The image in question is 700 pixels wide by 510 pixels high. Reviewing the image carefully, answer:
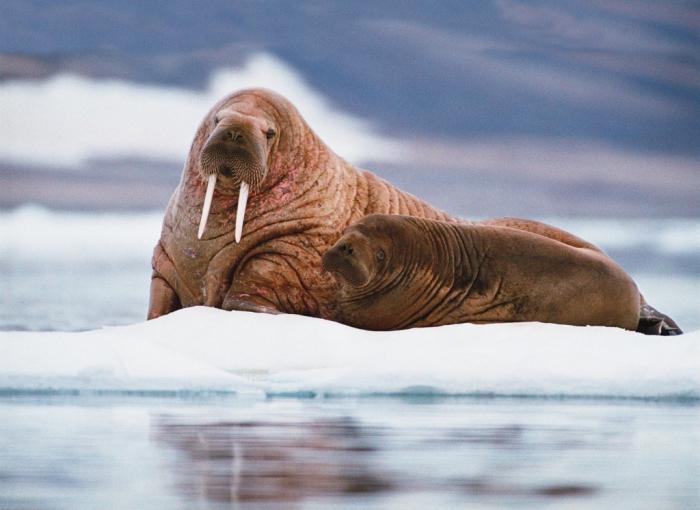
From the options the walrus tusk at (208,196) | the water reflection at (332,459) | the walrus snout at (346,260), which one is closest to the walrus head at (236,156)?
the walrus tusk at (208,196)

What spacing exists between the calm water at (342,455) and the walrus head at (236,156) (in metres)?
2.39

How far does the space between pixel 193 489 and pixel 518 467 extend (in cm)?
107

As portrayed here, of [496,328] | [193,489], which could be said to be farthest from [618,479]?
[496,328]

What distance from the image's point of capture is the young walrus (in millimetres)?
8266

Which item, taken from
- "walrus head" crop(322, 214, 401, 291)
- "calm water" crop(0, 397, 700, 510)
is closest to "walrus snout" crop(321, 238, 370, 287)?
"walrus head" crop(322, 214, 401, 291)

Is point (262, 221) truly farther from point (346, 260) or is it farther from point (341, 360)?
point (341, 360)

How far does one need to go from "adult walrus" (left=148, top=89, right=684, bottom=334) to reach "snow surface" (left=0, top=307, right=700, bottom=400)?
67 centimetres

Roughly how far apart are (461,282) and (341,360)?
1.63 metres

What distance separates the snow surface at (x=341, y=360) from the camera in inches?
252

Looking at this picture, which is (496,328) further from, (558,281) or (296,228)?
(296,228)

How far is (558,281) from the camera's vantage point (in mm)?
8383

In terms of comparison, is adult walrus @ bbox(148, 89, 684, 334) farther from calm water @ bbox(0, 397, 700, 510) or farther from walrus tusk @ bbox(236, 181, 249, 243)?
calm water @ bbox(0, 397, 700, 510)

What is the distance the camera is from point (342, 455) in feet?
13.6

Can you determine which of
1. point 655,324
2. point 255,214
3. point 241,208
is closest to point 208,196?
point 241,208
